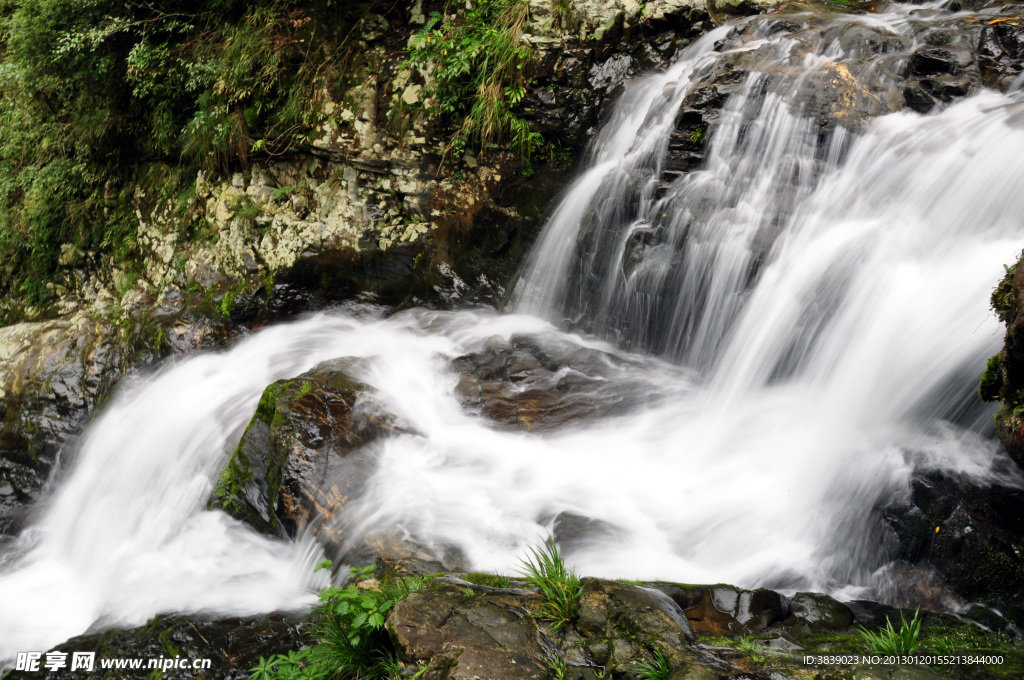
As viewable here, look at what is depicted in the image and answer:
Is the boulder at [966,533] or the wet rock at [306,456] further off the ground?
the boulder at [966,533]

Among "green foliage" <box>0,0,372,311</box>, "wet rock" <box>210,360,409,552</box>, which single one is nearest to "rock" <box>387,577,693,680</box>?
"wet rock" <box>210,360,409,552</box>

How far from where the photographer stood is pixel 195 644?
414 cm

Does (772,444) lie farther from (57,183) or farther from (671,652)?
(57,183)

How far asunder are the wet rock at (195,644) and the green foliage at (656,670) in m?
Result: 2.07

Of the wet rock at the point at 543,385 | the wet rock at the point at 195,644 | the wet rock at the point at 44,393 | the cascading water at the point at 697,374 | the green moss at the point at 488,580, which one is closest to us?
the green moss at the point at 488,580

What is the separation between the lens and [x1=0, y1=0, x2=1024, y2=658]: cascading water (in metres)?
4.09

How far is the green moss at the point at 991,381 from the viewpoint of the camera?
11.6 ft

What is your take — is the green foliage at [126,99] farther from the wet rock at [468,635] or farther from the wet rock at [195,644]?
the wet rock at [468,635]

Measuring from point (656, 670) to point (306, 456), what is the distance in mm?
2816

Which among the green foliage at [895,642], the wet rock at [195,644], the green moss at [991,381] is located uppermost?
the green moss at [991,381]

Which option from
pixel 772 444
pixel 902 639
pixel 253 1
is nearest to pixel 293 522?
pixel 772 444

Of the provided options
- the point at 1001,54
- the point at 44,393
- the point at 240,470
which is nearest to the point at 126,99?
the point at 44,393

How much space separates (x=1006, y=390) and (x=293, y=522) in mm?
4006

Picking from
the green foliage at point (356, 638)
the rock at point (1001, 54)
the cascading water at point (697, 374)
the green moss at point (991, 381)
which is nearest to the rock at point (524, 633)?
the green foliage at point (356, 638)
